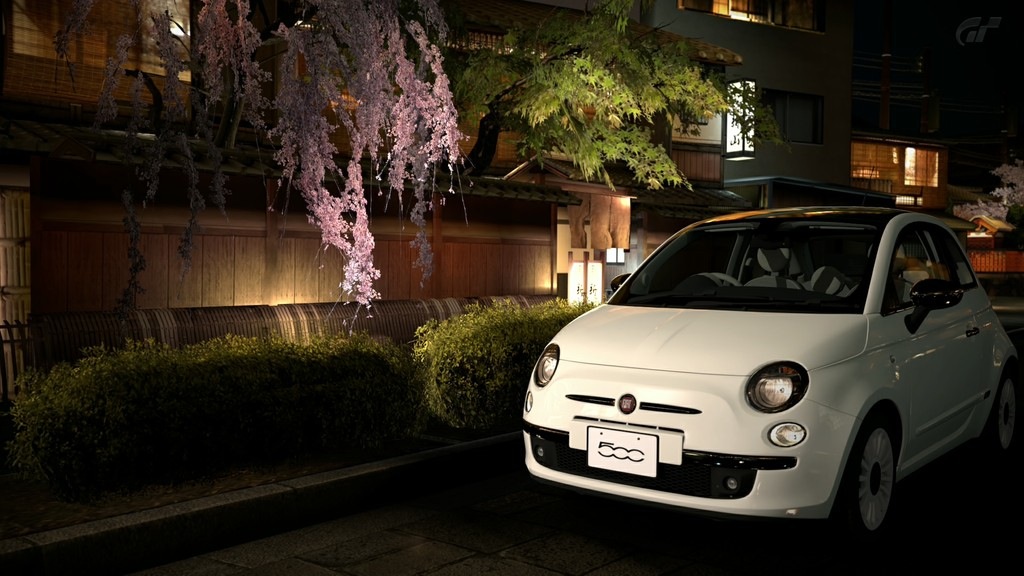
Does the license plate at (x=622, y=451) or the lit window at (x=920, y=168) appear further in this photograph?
the lit window at (x=920, y=168)

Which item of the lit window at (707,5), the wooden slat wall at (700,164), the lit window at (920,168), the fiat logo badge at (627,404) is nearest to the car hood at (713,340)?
the fiat logo badge at (627,404)

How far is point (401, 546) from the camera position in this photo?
4.92 meters

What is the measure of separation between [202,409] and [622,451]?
8.56 feet

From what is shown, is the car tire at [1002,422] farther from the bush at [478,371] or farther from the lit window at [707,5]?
the lit window at [707,5]

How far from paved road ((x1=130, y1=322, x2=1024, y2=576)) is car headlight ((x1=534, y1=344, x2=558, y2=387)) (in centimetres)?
74

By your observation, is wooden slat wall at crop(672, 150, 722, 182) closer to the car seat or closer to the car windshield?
the car windshield

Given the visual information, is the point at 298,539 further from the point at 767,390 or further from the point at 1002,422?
the point at 1002,422

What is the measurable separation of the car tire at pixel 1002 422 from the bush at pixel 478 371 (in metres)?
3.50

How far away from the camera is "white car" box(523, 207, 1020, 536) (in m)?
4.37

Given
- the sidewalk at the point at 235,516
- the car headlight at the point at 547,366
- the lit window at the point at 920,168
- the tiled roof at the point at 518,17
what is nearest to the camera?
the sidewalk at the point at 235,516

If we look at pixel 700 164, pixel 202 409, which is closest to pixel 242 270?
pixel 202 409

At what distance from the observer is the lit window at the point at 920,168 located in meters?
39.0

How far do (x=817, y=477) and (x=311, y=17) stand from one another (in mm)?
A: 6775

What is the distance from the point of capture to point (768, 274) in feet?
22.7
